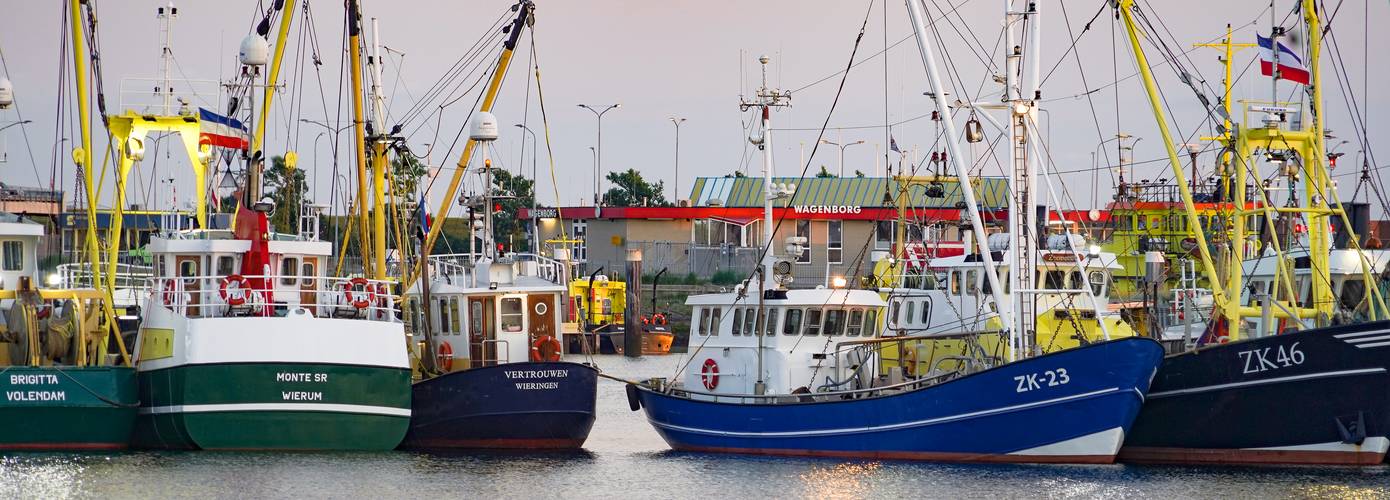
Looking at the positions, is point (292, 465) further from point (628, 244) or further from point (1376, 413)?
point (628, 244)

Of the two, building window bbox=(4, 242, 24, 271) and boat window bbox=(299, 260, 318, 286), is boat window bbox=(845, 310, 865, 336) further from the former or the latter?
building window bbox=(4, 242, 24, 271)

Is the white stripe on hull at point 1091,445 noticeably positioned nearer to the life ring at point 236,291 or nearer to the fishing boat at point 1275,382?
the fishing boat at point 1275,382

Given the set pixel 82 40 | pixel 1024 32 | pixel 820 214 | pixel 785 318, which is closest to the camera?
pixel 1024 32

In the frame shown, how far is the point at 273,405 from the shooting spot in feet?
96.6

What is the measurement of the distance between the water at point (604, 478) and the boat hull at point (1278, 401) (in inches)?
16.3

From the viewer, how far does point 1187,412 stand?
95.9 ft

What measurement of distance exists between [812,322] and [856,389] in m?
2.32

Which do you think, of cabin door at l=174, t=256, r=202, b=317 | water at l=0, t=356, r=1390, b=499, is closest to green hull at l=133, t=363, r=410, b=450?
water at l=0, t=356, r=1390, b=499

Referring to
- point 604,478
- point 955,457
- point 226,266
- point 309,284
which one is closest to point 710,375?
point 604,478

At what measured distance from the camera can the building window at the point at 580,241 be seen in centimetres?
8412

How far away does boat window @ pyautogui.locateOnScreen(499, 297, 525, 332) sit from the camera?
33.6 m

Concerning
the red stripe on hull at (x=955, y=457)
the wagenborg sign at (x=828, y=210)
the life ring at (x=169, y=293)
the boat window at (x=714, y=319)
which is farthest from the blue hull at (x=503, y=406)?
the wagenborg sign at (x=828, y=210)

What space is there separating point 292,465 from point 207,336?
2.67 metres

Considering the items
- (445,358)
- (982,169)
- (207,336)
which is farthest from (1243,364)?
(207,336)
